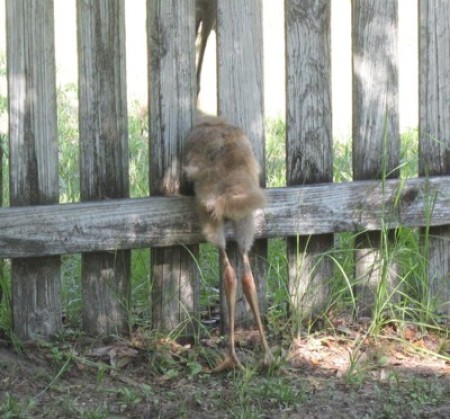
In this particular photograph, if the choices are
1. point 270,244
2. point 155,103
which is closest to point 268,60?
point 270,244

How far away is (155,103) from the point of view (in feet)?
16.2

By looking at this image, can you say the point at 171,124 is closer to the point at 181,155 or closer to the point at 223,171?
the point at 181,155

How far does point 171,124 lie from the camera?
4996 mm

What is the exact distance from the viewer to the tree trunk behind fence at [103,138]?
4.80 metres

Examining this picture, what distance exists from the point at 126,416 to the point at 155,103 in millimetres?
1570

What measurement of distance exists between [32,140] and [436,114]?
7.23 feet

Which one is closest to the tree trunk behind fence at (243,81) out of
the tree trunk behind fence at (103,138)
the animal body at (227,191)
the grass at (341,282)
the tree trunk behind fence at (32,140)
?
the grass at (341,282)

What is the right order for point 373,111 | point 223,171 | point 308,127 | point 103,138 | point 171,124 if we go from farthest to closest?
point 373,111
point 308,127
point 171,124
point 103,138
point 223,171

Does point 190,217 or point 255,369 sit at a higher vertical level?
point 190,217

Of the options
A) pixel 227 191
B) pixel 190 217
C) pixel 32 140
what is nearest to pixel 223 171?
pixel 227 191

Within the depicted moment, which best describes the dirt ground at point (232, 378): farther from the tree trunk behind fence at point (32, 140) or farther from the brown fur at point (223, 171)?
the brown fur at point (223, 171)

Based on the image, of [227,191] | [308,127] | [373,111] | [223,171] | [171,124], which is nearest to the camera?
[227,191]

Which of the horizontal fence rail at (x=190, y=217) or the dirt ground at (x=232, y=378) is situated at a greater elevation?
the horizontal fence rail at (x=190, y=217)

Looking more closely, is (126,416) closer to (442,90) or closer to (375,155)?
(375,155)
